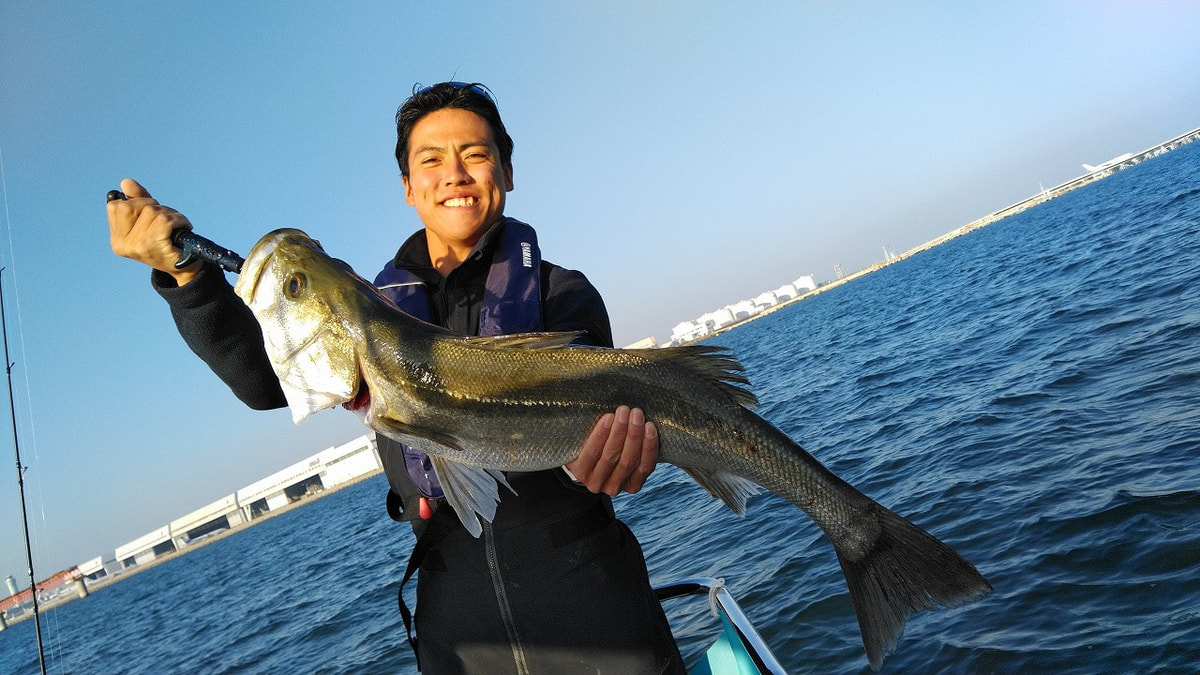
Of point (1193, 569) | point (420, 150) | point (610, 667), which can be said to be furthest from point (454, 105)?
point (1193, 569)

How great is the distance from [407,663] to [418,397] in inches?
409

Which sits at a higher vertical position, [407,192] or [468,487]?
[407,192]

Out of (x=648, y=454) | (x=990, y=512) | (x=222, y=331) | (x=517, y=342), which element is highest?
(x=222, y=331)

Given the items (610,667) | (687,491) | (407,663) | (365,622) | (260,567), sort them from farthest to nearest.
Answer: (260,567) < (687,491) < (365,622) < (407,663) < (610,667)

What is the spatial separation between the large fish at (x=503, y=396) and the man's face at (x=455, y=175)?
0.95 m

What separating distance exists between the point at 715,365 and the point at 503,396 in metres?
1.09

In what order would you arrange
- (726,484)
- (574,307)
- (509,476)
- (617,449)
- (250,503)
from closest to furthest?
(617,449), (726,484), (509,476), (574,307), (250,503)

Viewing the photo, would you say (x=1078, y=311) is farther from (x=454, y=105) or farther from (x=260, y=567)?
(x=260, y=567)

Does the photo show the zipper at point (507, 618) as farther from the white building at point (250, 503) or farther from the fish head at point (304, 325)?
the white building at point (250, 503)

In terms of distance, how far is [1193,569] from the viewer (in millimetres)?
5848

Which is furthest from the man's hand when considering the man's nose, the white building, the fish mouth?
the white building

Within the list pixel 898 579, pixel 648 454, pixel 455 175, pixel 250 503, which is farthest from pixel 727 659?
pixel 250 503

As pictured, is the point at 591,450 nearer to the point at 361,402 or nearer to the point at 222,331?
the point at 361,402

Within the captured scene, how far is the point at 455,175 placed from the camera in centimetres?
392
